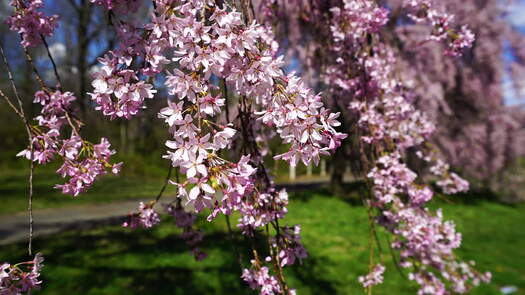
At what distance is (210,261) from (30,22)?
4.03m

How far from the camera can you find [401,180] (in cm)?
263

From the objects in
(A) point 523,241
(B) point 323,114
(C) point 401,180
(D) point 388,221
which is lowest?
(A) point 523,241

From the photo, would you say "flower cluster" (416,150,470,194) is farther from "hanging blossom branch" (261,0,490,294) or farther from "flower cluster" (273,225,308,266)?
"flower cluster" (273,225,308,266)

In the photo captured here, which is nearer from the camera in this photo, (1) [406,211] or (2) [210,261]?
(1) [406,211]

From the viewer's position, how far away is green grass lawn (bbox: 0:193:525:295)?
14.9 feet

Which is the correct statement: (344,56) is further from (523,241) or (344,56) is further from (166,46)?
(523,241)

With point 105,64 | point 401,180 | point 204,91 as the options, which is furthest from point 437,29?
point 105,64

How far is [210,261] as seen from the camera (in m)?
5.33

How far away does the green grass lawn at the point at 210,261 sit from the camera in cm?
455

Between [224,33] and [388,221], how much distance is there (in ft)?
6.93

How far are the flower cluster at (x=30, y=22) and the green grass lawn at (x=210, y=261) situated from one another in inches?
122

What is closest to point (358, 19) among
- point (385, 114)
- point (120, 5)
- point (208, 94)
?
point (385, 114)

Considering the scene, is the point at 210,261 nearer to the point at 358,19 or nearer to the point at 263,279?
the point at 263,279

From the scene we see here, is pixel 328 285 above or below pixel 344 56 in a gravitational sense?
below
